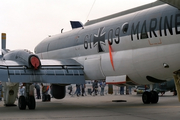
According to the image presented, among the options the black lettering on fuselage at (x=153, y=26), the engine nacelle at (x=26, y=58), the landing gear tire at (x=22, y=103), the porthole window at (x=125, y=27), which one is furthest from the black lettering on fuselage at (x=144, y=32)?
the landing gear tire at (x=22, y=103)

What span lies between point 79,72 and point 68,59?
171cm

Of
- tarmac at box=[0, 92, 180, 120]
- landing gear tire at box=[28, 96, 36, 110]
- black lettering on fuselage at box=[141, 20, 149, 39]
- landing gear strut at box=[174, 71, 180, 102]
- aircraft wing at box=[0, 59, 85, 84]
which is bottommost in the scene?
tarmac at box=[0, 92, 180, 120]

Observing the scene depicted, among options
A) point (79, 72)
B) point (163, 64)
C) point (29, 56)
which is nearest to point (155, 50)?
point (163, 64)

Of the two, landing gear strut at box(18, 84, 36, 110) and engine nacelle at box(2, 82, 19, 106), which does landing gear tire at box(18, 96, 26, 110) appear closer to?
landing gear strut at box(18, 84, 36, 110)

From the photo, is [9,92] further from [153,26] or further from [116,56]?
[153,26]

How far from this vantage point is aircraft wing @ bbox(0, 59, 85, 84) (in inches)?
515

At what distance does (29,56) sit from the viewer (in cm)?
1408

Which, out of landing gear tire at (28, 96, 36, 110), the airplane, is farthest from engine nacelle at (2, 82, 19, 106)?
landing gear tire at (28, 96, 36, 110)

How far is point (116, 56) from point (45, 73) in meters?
3.40

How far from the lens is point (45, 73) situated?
1393 centimetres

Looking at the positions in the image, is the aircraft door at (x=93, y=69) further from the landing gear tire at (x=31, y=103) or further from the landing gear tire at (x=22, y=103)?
the landing gear tire at (x=22, y=103)

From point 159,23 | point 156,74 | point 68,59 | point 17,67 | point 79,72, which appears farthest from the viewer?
point 68,59

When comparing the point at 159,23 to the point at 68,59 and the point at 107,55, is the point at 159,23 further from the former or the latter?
the point at 68,59

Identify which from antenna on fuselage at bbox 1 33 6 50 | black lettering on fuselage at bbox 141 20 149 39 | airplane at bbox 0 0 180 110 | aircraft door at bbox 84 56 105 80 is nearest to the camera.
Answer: airplane at bbox 0 0 180 110
